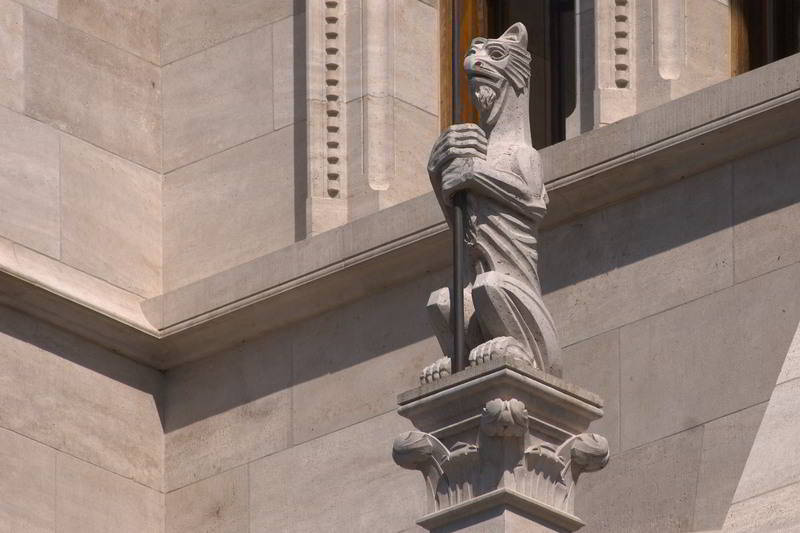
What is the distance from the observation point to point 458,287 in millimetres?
16672

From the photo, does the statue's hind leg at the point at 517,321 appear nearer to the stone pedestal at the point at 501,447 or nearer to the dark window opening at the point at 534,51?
the stone pedestal at the point at 501,447

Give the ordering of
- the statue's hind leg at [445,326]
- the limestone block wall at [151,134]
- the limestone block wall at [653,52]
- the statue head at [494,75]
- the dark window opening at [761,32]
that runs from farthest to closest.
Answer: the limestone block wall at [151,134] → the dark window opening at [761,32] → the limestone block wall at [653,52] → the statue head at [494,75] → the statue's hind leg at [445,326]

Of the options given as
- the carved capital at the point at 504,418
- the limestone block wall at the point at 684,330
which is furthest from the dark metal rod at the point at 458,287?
the limestone block wall at the point at 684,330

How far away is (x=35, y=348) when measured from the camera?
72.8 feet

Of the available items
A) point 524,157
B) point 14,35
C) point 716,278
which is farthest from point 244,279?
point 524,157

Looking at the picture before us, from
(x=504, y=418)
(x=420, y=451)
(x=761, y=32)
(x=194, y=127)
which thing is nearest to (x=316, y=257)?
(x=194, y=127)

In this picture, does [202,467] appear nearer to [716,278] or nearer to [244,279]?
[244,279]

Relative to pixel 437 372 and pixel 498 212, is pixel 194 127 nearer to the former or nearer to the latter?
pixel 498 212

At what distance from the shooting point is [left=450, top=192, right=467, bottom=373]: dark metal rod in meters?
16.5

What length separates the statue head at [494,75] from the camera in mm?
17344

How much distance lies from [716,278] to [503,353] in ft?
13.4

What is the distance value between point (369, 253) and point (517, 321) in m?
5.30

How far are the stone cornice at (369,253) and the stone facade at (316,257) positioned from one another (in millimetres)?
19

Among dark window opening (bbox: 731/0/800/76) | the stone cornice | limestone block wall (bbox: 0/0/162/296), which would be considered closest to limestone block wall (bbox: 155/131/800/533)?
the stone cornice
